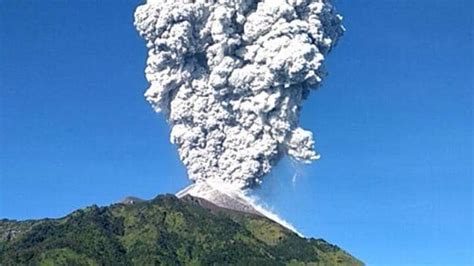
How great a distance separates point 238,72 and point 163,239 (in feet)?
69.8

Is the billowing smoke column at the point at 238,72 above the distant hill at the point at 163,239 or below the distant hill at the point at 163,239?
above

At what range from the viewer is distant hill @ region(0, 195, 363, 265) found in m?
85.4

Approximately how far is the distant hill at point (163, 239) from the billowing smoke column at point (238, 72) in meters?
8.67

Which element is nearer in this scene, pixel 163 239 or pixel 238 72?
pixel 238 72

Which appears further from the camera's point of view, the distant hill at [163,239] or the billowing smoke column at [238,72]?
the distant hill at [163,239]

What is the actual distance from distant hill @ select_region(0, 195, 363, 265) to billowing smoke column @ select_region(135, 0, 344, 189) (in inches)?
341

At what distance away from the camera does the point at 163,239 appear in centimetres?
9262

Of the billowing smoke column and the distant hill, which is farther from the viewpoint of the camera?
the distant hill

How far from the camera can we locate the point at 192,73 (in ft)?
296

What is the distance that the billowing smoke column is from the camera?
→ 277 feet

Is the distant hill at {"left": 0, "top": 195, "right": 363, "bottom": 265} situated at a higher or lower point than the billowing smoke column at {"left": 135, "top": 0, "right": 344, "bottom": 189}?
lower

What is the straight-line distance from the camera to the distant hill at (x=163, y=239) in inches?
3364

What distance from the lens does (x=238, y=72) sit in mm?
87062

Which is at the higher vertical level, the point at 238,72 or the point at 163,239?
the point at 238,72
